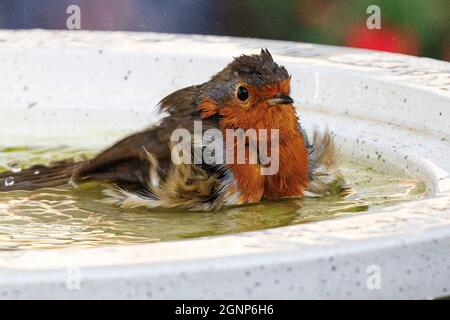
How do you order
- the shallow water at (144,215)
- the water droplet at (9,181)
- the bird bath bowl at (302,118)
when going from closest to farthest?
the bird bath bowl at (302,118) < the shallow water at (144,215) < the water droplet at (9,181)

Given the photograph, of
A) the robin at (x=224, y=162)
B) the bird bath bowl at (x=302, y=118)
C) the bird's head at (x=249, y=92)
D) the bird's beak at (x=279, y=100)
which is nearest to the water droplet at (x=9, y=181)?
the robin at (x=224, y=162)

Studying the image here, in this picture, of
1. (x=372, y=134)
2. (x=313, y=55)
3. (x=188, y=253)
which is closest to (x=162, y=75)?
(x=313, y=55)

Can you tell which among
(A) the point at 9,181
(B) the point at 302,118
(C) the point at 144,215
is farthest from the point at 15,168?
(B) the point at 302,118

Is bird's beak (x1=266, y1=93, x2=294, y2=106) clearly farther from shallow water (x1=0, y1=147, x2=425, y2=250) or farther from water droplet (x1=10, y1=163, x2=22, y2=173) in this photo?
water droplet (x1=10, y1=163, x2=22, y2=173)

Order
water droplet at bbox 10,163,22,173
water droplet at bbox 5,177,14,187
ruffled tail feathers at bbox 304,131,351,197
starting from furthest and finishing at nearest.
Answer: water droplet at bbox 10,163,22,173 < water droplet at bbox 5,177,14,187 < ruffled tail feathers at bbox 304,131,351,197

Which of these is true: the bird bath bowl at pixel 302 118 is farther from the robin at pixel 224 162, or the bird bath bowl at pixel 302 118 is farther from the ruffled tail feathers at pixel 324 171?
the robin at pixel 224 162

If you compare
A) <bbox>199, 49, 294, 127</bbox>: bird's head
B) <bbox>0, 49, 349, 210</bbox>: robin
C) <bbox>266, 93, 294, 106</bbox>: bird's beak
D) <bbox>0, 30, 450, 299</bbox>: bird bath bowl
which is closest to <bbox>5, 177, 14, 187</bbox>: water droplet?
<bbox>0, 49, 349, 210</bbox>: robin
